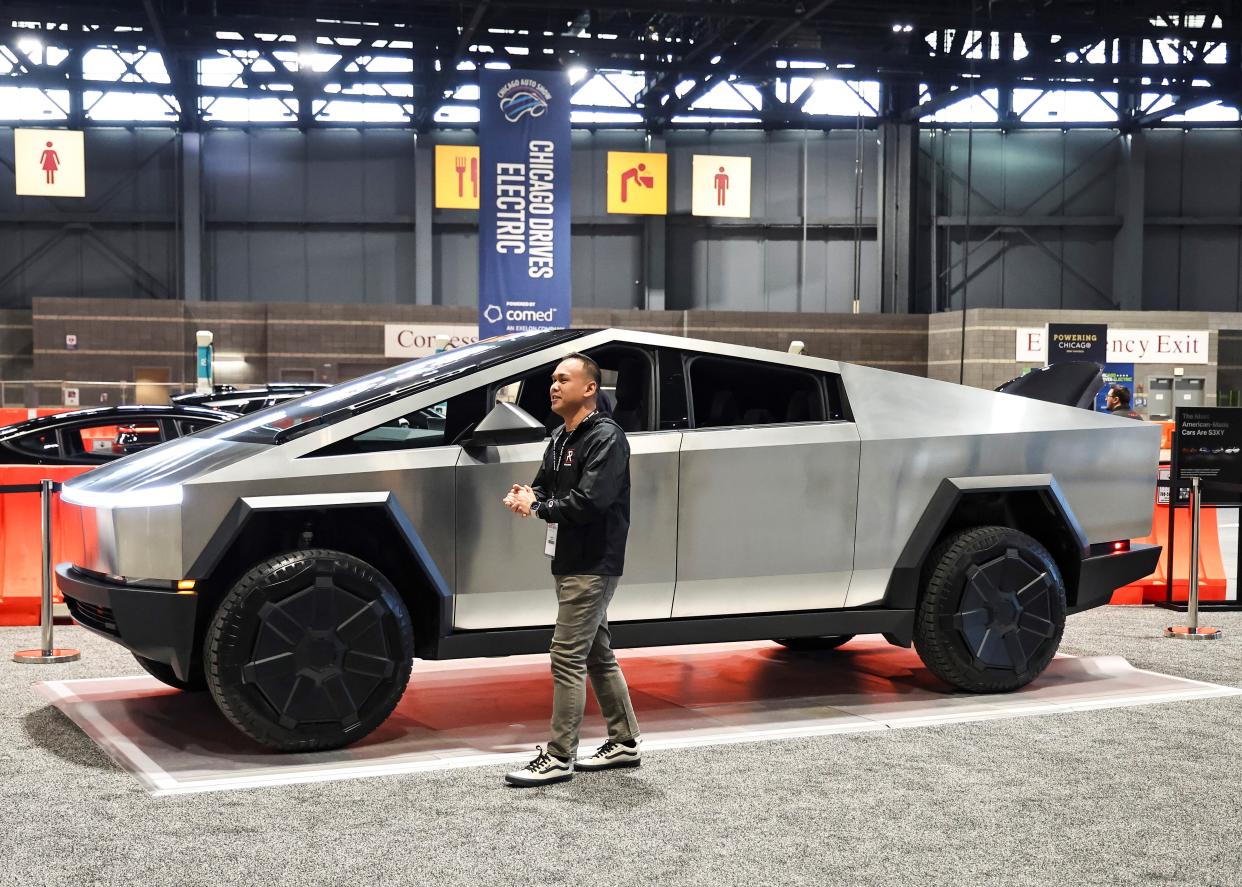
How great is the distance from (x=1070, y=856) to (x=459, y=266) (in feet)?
109

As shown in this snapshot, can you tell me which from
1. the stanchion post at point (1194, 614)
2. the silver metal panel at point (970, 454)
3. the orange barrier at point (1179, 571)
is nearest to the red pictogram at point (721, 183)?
the orange barrier at point (1179, 571)

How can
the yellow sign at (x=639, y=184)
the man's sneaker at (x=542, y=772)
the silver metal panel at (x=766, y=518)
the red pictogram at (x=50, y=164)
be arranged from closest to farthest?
the man's sneaker at (x=542, y=772)
the silver metal panel at (x=766, y=518)
the red pictogram at (x=50, y=164)
the yellow sign at (x=639, y=184)

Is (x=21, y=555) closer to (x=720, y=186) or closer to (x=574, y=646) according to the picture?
(x=574, y=646)

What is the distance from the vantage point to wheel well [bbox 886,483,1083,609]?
20.5 ft

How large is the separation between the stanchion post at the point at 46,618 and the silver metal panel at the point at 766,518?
12.3ft

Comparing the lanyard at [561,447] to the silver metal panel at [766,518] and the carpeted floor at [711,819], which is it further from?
the carpeted floor at [711,819]

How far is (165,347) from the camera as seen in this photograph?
108ft

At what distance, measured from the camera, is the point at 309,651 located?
201 inches

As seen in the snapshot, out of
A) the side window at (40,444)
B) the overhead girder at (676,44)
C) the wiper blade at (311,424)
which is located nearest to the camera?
the wiper blade at (311,424)

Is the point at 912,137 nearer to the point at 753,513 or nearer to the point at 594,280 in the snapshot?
the point at 594,280

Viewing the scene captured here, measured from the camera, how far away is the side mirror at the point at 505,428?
5184 millimetres

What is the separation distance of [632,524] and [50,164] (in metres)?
28.2

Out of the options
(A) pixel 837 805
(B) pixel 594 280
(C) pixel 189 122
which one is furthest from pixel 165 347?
(A) pixel 837 805

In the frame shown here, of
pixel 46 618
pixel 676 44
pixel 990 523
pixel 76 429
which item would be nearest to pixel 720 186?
pixel 676 44
